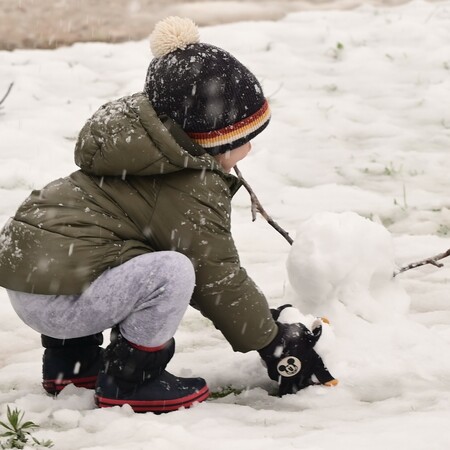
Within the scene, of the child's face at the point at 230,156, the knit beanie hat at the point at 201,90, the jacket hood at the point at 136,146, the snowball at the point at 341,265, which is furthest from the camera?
the snowball at the point at 341,265

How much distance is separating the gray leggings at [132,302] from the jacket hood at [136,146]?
0.27 metres

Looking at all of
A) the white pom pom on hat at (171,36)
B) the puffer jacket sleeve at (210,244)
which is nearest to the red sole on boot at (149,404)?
the puffer jacket sleeve at (210,244)

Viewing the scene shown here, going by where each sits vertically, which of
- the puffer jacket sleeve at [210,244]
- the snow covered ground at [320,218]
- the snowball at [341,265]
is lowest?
the snow covered ground at [320,218]

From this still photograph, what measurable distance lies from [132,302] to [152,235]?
8.5 inches

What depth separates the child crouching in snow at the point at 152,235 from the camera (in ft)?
8.07

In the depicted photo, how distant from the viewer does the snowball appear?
3018 mm

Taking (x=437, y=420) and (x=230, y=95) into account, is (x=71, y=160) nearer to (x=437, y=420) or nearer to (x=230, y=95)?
(x=230, y=95)

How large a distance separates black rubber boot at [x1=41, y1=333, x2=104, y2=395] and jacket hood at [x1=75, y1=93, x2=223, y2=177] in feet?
1.98

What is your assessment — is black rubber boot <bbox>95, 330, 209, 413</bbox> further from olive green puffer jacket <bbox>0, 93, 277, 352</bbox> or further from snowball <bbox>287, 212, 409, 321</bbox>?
snowball <bbox>287, 212, 409, 321</bbox>

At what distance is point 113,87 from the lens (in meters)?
6.64

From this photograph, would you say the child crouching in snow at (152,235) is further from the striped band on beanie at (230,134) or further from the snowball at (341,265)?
the snowball at (341,265)

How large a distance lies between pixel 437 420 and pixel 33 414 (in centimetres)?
117

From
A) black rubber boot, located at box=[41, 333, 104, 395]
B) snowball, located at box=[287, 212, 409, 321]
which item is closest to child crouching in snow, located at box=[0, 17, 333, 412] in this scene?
black rubber boot, located at box=[41, 333, 104, 395]

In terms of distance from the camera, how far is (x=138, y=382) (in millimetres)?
2590
